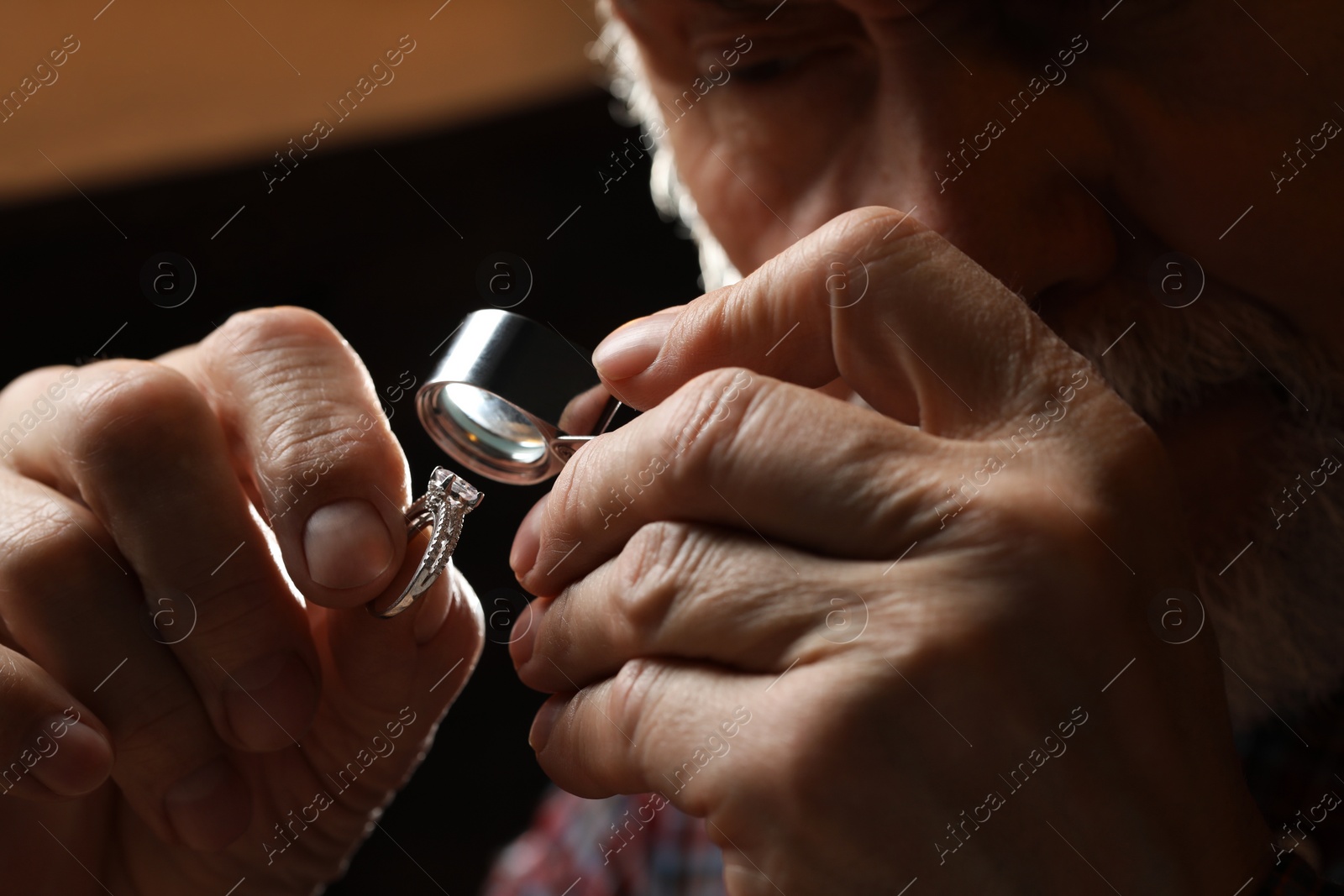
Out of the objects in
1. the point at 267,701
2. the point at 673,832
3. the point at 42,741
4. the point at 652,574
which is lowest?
the point at 673,832

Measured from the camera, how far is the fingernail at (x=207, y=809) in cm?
101

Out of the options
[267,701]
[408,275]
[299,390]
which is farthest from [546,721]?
[408,275]

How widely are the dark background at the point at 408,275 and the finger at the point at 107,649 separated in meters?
1.55

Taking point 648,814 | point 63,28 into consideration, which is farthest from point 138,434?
point 63,28

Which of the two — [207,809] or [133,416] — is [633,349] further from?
[207,809]

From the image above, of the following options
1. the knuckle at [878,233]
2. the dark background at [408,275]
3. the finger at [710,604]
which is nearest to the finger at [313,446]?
the finger at [710,604]

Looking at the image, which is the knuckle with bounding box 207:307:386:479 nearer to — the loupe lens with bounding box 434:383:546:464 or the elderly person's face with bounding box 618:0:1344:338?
the loupe lens with bounding box 434:383:546:464

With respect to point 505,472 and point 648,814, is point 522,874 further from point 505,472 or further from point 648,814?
point 505,472

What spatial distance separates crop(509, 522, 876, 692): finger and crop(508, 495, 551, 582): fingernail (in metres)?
0.07

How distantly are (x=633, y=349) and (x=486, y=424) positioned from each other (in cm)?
31

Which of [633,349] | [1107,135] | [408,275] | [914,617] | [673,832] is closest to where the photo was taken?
[914,617]

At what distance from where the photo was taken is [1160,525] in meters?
0.73

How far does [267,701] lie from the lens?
0.98 meters

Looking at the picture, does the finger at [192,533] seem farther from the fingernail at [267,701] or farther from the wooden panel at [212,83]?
the wooden panel at [212,83]
